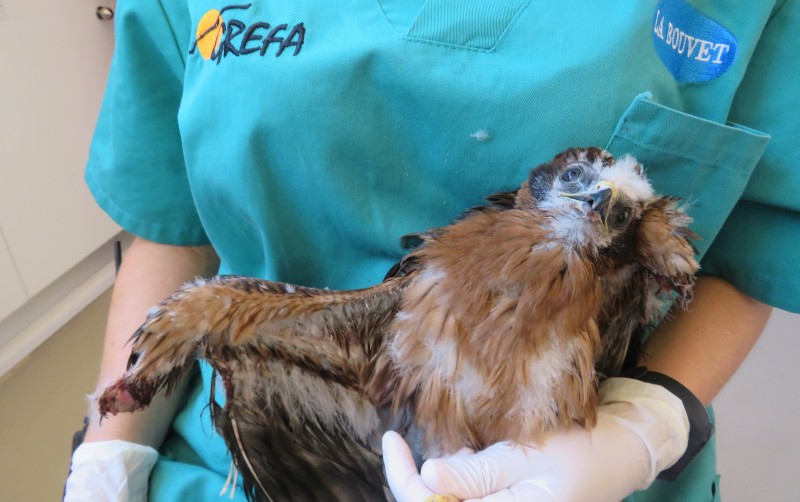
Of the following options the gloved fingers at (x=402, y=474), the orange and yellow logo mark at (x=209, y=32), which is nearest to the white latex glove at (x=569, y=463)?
the gloved fingers at (x=402, y=474)

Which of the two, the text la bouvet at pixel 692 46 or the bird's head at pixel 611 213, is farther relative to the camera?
the text la bouvet at pixel 692 46

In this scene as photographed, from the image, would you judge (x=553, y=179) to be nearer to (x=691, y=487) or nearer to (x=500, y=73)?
(x=500, y=73)

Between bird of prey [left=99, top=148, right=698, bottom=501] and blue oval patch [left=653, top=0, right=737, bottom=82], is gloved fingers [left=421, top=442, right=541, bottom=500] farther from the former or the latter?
blue oval patch [left=653, top=0, right=737, bottom=82]

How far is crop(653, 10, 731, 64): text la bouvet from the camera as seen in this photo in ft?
2.50

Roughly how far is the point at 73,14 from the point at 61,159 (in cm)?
57

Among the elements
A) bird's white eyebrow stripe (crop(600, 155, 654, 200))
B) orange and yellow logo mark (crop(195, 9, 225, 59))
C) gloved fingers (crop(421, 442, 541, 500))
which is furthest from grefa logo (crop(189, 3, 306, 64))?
gloved fingers (crop(421, 442, 541, 500))

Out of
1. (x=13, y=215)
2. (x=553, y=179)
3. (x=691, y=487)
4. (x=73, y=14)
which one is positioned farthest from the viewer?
(x=73, y=14)

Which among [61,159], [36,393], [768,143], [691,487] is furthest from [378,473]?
[61,159]

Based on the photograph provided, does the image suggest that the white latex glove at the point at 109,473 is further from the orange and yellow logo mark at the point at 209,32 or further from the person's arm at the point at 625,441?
the orange and yellow logo mark at the point at 209,32

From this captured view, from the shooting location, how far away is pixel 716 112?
0.78 m

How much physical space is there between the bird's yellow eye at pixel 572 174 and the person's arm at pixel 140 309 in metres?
0.70

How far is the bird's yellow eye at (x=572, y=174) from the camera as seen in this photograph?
26.0 inches

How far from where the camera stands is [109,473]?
90cm

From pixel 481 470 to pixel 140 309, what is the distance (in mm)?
649
